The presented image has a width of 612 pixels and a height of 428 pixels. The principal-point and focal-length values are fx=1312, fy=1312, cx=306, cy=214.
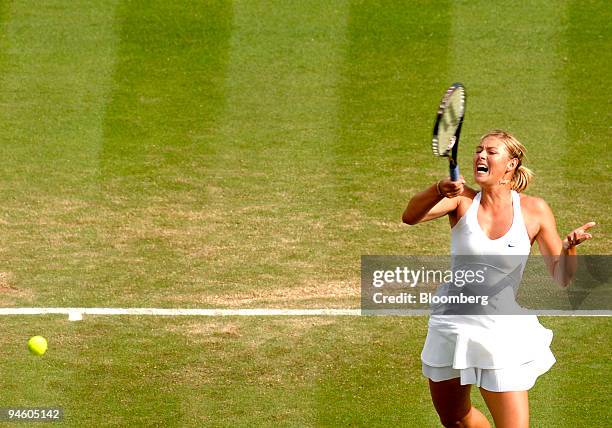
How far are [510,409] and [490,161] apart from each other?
5.61 ft

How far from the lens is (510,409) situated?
29.1 ft

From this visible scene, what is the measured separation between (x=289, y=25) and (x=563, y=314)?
24.1 ft

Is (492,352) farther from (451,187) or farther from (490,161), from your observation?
(490,161)

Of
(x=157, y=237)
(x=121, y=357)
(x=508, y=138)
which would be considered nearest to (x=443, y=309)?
(x=508, y=138)

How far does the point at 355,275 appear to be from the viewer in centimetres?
1367

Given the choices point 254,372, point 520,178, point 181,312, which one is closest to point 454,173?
point 520,178

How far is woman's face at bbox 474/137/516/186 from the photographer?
359 inches

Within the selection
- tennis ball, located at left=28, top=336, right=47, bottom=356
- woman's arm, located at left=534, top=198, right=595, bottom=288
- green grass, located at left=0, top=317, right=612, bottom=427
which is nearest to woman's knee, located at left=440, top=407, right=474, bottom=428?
woman's arm, located at left=534, top=198, right=595, bottom=288

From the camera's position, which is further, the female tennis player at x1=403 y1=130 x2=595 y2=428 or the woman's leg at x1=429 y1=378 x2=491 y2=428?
the woman's leg at x1=429 y1=378 x2=491 y2=428

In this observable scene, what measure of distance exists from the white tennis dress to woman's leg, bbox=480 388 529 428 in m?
0.05

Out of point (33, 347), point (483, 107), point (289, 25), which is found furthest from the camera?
point (289, 25)

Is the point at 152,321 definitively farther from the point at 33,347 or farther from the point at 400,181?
the point at 400,181

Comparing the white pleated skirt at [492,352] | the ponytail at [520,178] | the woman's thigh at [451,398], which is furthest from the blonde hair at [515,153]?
the woman's thigh at [451,398]

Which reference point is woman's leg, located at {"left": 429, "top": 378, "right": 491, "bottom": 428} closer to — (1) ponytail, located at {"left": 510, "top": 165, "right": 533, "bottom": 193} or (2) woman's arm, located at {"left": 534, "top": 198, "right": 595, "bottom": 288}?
(2) woman's arm, located at {"left": 534, "top": 198, "right": 595, "bottom": 288}
